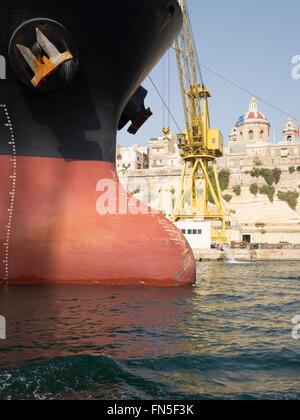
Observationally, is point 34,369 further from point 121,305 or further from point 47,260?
point 47,260

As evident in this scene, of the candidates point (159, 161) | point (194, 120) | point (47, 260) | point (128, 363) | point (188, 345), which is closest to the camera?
point (128, 363)

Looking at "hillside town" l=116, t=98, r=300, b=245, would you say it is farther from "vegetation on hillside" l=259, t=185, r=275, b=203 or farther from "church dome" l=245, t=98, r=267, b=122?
"church dome" l=245, t=98, r=267, b=122

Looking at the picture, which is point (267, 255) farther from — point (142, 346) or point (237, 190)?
point (237, 190)

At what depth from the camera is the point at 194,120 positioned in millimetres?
42094

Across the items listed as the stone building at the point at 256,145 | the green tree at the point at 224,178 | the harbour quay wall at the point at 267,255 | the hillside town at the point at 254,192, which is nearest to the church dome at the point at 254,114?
the stone building at the point at 256,145

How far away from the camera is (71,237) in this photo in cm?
1215

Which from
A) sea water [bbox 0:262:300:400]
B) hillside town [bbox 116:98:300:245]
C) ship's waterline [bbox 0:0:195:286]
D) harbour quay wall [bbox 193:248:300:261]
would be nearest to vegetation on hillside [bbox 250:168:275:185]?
hillside town [bbox 116:98:300:245]

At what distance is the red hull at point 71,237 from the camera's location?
38.9ft

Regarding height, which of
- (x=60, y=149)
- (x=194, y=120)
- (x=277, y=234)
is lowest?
(x=277, y=234)

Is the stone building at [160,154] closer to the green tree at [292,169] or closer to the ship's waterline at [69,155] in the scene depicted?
the green tree at [292,169]

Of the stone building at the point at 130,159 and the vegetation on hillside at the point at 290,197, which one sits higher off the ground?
the stone building at the point at 130,159

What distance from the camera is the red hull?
38.9 feet
